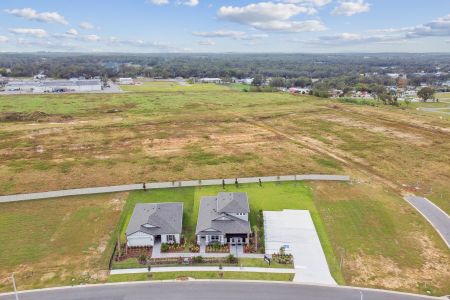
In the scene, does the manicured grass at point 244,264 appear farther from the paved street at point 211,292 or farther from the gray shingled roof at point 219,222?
the gray shingled roof at point 219,222

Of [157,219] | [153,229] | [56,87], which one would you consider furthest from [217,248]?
[56,87]

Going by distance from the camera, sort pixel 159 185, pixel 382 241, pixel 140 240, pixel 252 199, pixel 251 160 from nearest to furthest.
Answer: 1. pixel 140 240
2. pixel 382 241
3. pixel 252 199
4. pixel 159 185
5. pixel 251 160

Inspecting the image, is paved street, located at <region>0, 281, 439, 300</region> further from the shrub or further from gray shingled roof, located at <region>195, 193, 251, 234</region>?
gray shingled roof, located at <region>195, 193, 251, 234</region>

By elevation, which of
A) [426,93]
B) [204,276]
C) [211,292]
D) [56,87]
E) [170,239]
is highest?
[56,87]

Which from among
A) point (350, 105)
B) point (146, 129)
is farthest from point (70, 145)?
point (350, 105)

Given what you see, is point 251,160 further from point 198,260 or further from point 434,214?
point 198,260

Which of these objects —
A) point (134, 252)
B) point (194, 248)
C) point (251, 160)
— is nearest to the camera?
point (134, 252)

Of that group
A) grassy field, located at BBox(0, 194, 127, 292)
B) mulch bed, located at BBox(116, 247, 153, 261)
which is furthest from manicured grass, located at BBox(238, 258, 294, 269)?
grassy field, located at BBox(0, 194, 127, 292)

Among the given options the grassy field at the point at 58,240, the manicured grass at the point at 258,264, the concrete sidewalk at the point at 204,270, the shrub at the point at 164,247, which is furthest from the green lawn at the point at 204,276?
the shrub at the point at 164,247
